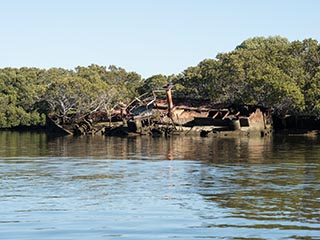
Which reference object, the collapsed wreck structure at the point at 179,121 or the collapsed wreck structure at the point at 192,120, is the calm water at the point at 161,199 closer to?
the collapsed wreck structure at the point at 192,120

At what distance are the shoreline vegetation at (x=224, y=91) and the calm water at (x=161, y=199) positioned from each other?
42.8 m

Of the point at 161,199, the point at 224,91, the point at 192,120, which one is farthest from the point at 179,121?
the point at 161,199

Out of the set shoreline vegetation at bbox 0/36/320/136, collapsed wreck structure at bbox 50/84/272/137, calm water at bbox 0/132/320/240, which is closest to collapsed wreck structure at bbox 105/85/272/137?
collapsed wreck structure at bbox 50/84/272/137

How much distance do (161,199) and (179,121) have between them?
5098cm

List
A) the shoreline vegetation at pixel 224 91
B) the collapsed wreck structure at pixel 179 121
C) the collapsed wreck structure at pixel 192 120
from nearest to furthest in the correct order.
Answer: the collapsed wreck structure at pixel 192 120 < the collapsed wreck structure at pixel 179 121 < the shoreline vegetation at pixel 224 91

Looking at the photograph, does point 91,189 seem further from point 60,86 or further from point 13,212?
point 60,86

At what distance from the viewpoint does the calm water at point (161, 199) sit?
1500 centimetres

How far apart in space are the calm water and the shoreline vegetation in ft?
141

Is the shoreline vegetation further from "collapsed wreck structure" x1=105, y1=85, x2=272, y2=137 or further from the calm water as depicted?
the calm water

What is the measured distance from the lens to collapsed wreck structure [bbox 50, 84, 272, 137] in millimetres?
67312

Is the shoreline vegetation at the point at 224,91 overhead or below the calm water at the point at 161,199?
overhead

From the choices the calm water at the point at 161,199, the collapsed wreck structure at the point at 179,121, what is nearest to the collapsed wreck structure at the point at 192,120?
the collapsed wreck structure at the point at 179,121

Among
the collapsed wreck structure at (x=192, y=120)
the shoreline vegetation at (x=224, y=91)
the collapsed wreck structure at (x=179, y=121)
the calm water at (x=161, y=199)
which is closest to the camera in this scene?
the calm water at (x=161, y=199)

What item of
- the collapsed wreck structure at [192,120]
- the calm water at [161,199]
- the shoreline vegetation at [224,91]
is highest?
the shoreline vegetation at [224,91]
